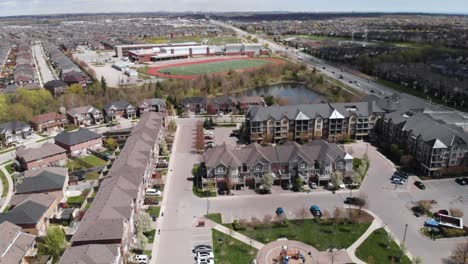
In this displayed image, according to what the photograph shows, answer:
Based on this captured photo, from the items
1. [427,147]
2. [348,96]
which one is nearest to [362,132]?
[427,147]

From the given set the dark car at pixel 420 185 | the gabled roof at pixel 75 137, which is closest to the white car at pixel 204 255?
the dark car at pixel 420 185

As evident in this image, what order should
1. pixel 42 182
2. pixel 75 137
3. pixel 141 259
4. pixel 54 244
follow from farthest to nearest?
pixel 75 137
pixel 42 182
pixel 54 244
pixel 141 259

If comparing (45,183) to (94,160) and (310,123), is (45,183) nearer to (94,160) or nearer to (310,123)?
(94,160)

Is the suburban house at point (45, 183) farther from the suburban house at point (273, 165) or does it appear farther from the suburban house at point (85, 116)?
the suburban house at point (85, 116)

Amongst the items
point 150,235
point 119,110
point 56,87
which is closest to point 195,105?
point 119,110

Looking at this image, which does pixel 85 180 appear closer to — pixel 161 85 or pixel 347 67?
pixel 161 85

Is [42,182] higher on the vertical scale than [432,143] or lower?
lower
